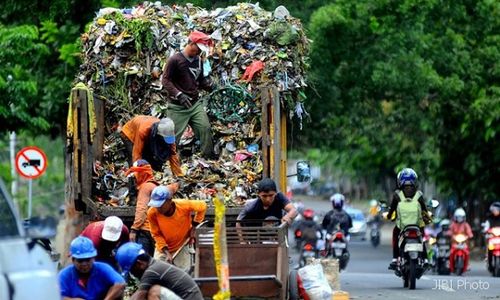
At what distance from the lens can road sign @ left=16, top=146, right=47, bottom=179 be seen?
97.3 feet

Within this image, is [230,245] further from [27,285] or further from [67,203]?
[27,285]

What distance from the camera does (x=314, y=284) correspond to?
14133 mm

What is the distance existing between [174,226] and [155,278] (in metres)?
2.69

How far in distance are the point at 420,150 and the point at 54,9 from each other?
16.3m

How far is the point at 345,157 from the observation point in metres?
54.1

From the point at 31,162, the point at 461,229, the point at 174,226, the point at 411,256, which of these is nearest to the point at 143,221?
the point at 174,226

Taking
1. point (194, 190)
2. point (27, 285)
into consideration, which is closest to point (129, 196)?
point (194, 190)

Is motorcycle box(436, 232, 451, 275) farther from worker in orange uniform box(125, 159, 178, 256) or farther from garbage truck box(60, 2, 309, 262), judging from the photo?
worker in orange uniform box(125, 159, 178, 256)

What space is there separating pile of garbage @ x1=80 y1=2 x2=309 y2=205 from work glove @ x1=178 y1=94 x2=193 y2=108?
1.11ft

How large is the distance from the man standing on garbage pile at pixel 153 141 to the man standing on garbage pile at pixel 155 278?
384 centimetres

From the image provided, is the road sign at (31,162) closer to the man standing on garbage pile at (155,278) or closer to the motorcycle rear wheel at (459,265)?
the motorcycle rear wheel at (459,265)

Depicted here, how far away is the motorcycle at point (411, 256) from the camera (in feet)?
64.7

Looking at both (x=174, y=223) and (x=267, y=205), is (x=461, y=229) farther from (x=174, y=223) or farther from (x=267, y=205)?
(x=174, y=223)

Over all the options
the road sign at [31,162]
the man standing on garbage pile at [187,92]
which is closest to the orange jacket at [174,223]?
the man standing on garbage pile at [187,92]
